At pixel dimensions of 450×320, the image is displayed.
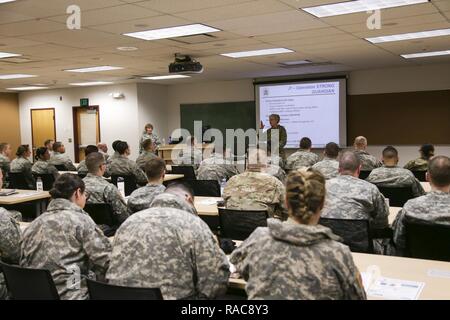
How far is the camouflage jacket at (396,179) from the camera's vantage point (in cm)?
488

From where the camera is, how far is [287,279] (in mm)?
1728

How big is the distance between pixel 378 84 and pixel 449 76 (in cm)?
152

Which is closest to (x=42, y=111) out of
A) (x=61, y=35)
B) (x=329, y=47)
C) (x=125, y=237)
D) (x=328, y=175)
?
(x=61, y=35)

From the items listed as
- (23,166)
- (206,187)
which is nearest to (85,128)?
(23,166)

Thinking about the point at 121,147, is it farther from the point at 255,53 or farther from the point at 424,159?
the point at 424,159

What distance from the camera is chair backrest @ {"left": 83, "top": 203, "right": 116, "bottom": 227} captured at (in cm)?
422

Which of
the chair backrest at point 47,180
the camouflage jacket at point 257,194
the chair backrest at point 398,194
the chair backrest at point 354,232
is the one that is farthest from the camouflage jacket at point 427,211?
the chair backrest at point 47,180

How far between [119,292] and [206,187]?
380cm

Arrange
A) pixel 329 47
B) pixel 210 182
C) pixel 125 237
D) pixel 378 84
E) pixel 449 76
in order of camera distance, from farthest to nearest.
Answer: pixel 378 84
pixel 449 76
pixel 329 47
pixel 210 182
pixel 125 237

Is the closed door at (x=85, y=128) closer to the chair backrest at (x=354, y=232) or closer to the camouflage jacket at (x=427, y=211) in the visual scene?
the chair backrest at (x=354, y=232)

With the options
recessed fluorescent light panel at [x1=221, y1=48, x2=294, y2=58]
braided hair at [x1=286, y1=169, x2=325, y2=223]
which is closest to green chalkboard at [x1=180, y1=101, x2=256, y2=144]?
recessed fluorescent light panel at [x1=221, y1=48, x2=294, y2=58]

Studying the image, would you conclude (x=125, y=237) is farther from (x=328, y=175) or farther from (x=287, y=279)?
(x=328, y=175)
